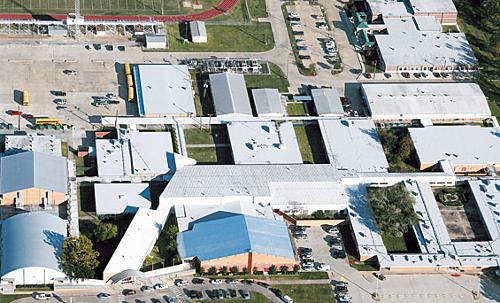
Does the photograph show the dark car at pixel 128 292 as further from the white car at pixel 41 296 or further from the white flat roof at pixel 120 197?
the white flat roof at pixel 120 197

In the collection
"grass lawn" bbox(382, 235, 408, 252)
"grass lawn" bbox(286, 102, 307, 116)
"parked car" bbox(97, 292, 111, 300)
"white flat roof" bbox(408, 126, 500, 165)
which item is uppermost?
"grass lawn" bbox(286, 102, 307, 116)

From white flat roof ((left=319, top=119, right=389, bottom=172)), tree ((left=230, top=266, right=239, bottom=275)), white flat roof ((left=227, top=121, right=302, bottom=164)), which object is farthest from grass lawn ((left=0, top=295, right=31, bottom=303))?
white flat roof ((left=319, top=119, right=389, bottom=172))

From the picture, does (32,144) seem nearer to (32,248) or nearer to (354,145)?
(32,248)

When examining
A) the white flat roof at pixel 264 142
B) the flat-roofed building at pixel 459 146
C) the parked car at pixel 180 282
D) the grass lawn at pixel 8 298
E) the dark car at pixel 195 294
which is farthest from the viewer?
the flat-roofed building at pixel 459 146

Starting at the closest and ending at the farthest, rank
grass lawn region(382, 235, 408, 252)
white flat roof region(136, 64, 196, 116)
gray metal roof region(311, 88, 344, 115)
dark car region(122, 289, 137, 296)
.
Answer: dark car region(122, 289, 137, 296) < grass lawn region(382, 235, 408, 252) < white flat roof region(136, 64, 196, 116) < gray metal roof region(311, 88, 344, 115)

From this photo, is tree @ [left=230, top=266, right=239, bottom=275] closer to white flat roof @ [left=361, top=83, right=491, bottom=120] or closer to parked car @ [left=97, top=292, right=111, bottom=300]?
parked car @ [left=97, top=292, right=111, bottom=300]

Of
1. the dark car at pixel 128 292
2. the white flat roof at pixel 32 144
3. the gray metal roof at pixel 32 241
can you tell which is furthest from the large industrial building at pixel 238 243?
the white flat roof at pixel 32 144

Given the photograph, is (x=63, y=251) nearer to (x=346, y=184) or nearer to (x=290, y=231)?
(x=290, y=231)
